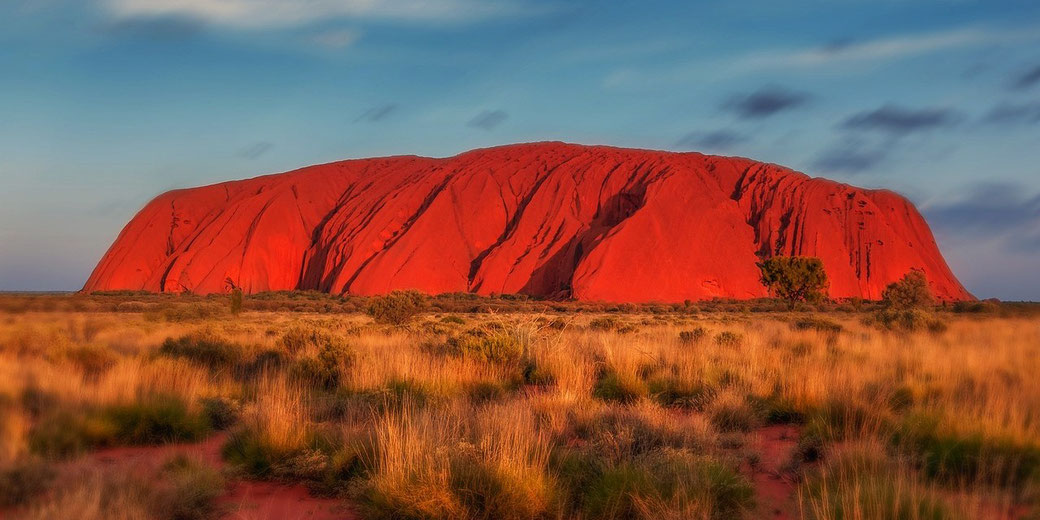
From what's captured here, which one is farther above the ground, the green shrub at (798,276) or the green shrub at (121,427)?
the green shrub at (798,276)

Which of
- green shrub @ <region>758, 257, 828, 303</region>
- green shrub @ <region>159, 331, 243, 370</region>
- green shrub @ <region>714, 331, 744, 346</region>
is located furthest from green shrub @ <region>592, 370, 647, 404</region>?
green shrub @ <region>758, 257, 828, 303</region>

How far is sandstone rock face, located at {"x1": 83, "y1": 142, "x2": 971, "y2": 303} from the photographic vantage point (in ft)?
176

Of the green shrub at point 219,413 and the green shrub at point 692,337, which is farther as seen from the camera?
the green shrub at point 692,337

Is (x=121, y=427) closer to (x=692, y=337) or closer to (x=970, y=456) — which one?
(x=970, y=456)

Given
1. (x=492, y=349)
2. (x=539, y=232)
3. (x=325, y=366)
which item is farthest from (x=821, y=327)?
(x=539, y=232)

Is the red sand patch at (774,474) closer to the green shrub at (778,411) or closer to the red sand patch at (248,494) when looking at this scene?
the green shrub at (778,411)

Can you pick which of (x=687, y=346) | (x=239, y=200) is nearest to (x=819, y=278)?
(x=687, y=346)

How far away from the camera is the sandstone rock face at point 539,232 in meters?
53.6

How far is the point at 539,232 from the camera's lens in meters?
57.4

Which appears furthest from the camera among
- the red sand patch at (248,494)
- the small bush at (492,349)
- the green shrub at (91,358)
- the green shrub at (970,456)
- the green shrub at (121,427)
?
the small bush at (492,349)

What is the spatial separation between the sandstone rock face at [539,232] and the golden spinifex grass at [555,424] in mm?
39075

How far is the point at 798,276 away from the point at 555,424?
116 ft

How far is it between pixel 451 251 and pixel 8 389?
49.2 metres

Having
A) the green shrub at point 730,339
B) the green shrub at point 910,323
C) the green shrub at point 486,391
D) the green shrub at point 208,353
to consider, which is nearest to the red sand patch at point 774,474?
the green shrub at point 486,391
